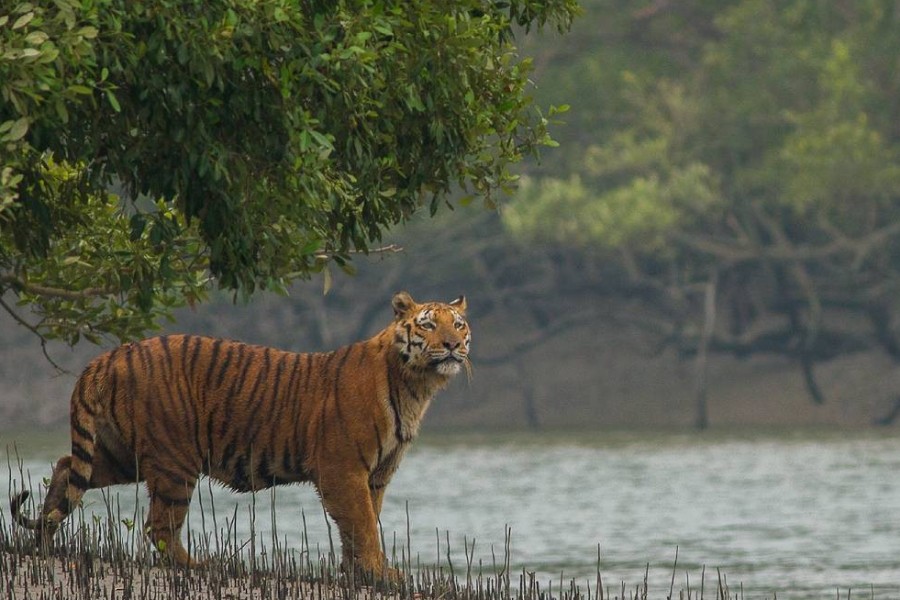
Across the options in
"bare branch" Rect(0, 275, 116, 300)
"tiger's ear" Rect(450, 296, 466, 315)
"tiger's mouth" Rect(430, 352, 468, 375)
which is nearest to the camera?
"tiger's mouth" Rect(430, 352, 468, 375)

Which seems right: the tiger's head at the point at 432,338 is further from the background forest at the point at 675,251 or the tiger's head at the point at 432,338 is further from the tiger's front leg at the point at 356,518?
the background forest at the point at 675,251

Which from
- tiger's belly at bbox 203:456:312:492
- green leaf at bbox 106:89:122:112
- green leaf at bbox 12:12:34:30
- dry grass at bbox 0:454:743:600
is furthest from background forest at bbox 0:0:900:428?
green leaf at bbox 12:12:34:30

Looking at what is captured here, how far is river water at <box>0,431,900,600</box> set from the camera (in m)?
20.2

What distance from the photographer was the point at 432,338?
12797 millimetres

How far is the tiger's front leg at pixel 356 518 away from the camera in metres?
12.6

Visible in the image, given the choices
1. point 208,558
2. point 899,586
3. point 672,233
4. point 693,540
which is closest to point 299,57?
point 208,558

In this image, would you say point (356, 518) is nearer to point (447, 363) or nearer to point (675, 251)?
point (447, 363)

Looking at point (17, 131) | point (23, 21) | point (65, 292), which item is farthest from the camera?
point (65, 292)

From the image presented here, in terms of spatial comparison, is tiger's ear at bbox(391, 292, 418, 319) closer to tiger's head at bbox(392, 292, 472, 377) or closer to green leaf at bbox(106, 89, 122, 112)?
tiger's head at bbox(392, 292, 472, 377)

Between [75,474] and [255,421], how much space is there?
116 cm

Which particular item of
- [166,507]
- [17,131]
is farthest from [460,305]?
[17,131]

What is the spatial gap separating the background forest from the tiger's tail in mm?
34867

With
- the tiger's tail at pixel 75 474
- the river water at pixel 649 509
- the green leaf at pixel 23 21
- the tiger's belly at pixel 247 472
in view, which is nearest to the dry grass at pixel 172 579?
the tiger's tail at pixel 75 474

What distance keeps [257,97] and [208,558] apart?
295cm
